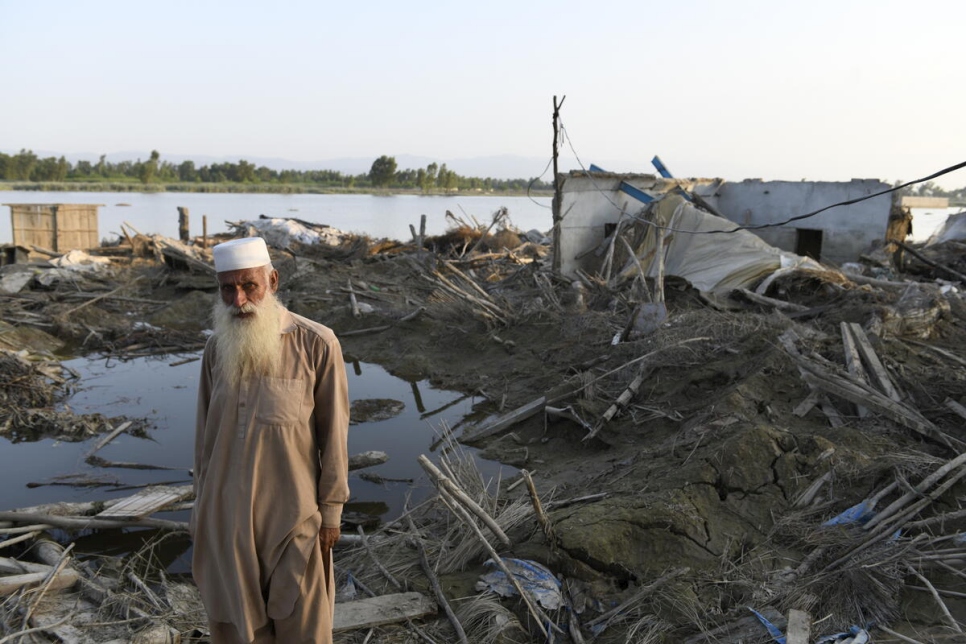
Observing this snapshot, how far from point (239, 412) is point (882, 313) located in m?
7.21

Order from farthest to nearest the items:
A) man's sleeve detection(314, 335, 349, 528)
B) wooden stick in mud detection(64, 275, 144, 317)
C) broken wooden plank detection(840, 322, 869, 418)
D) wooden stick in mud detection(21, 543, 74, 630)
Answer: wooden stick in mud detection(64, 275, 144, 317), broken wooden plank detection(840, 322, 869, 418), wooden stick in mud detection(21, 543, 74, 630), man's sleeve detection(314, 335, 349, 528)

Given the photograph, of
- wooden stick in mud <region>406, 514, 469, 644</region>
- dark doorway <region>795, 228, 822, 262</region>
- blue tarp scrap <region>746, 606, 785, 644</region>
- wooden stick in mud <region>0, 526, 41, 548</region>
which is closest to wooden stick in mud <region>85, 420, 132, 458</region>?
wooden stick in mud <region>0, 526, 41, 548</region>

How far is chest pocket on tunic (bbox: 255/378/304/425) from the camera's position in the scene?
2594mm

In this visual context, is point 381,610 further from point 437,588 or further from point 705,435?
point 705,435

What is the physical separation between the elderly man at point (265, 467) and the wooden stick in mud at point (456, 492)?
899 millimetres

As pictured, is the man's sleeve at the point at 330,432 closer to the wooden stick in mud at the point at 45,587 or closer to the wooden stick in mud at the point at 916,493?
the wooden stick in mud at the point at 45,587

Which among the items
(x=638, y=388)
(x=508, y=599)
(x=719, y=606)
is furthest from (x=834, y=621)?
(x=638, y=388)

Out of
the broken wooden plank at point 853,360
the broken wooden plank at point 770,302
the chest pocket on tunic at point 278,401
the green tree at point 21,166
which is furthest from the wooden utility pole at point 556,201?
the green tree at point 21,166

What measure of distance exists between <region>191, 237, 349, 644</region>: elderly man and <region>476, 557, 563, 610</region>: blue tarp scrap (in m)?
1.27

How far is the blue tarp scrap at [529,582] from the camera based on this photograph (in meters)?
3.65

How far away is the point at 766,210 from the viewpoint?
49.9 feet

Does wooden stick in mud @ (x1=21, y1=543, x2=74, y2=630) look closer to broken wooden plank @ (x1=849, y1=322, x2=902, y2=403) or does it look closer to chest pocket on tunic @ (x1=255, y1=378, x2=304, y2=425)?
chest pocket on tunic @ (x1=255, y1=378, x2=304, y2=425)

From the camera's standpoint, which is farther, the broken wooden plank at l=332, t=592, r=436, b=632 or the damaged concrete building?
the damaged concrete building

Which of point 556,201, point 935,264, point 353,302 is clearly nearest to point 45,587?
point 353,302
